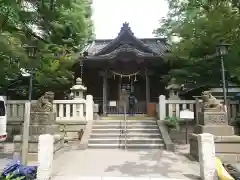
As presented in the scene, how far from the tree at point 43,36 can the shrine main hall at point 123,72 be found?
6.88ft

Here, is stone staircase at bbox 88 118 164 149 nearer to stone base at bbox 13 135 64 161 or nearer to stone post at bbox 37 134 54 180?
stone base at bbox 13 135 64 161

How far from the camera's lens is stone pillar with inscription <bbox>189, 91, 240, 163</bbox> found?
8125 mm

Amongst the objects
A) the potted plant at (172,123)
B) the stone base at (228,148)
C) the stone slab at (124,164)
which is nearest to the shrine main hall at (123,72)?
the potted plant at (172,123)

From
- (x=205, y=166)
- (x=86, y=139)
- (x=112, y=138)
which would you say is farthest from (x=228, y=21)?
(x=86, y=139)

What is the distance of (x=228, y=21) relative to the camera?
9.38 m

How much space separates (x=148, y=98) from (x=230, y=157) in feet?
32.0

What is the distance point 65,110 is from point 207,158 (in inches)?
341

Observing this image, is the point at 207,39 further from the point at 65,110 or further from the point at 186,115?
the point at 65,110

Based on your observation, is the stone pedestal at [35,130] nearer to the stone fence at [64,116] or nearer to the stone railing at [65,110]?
the stone fence at [64,116]

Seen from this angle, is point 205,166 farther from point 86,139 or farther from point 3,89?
point 3,89

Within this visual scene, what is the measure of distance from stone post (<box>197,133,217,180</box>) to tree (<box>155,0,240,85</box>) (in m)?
5.42

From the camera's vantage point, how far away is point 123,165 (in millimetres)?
7559

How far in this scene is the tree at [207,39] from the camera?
980 cm

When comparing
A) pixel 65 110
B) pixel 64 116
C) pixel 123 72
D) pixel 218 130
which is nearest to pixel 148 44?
pixel 123 72
